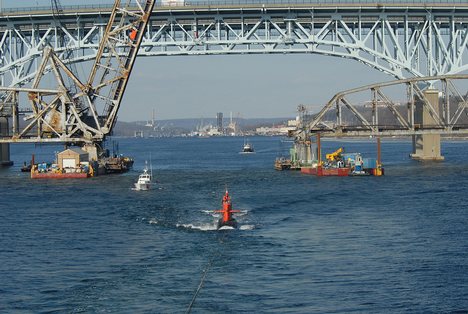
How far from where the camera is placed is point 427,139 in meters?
133

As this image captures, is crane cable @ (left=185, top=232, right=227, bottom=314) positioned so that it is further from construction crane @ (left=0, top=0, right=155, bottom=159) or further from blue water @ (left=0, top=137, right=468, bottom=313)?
construction crane @ (left=0, top=0, right=155, bottom=159)

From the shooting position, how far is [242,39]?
119m

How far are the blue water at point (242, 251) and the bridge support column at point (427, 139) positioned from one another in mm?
38692

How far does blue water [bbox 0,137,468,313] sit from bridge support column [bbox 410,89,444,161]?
127 feet

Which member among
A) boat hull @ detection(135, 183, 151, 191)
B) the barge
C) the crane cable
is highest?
the barge

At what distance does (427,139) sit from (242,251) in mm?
85346

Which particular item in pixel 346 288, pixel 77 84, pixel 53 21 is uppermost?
pixel 53 21

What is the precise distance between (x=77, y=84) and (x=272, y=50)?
22.6m

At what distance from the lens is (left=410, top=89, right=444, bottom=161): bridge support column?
126 m

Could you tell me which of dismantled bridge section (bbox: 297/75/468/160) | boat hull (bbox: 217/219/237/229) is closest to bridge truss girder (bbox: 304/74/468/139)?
dismantled bridge section (bbox: 297/75/468/160)

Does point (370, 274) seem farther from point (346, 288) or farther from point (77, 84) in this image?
point (77, 84)

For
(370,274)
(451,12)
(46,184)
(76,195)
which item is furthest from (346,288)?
(451,12)

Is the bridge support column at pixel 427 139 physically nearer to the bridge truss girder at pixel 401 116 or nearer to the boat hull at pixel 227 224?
the bridge truss girder at pixel 401 116

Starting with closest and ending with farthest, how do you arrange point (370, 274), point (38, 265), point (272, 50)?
1. point (370, 274)
2. point (38, 265)
3. point (272, 50)
